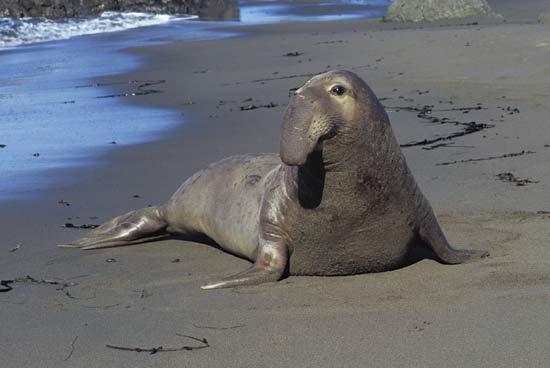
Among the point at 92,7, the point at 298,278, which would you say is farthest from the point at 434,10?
the point at 298,278

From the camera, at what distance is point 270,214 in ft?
14.5

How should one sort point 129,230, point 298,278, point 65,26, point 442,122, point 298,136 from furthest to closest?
point 65,26 → point 442,122 → point 129,230 → point 298,278 → point 298,136

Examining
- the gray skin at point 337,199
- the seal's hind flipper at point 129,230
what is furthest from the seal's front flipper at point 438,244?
the seal's hind flipper at point 129,230

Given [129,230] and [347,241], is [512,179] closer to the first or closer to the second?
[347,241]

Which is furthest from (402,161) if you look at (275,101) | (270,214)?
(275,101)

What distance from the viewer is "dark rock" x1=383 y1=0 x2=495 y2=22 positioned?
18766mm

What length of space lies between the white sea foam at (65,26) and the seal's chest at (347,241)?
1575 cm

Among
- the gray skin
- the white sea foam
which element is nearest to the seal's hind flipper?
the gray skin

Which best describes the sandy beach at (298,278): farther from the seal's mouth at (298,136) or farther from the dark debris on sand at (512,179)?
the seal's mouth at (298,136)

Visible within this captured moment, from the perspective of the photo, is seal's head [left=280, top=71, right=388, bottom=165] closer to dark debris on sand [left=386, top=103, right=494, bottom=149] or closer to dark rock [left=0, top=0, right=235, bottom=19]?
dark debris on sand [left=386, top=103, right=494, bottom=149]

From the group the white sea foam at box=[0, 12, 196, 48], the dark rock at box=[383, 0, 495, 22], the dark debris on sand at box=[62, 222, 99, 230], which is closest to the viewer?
the dark debris on sand at box=[62, 222, 99, 230]

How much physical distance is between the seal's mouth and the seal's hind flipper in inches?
67.5

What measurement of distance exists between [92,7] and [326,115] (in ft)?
83.0

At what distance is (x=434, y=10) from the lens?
18.8 meters
